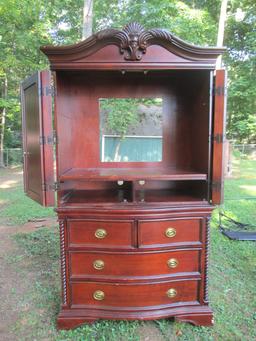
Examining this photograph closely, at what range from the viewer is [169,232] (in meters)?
1.72

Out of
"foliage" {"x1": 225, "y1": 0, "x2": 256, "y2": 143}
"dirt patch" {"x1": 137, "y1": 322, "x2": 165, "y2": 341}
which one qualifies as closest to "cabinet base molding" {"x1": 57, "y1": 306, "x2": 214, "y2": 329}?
"dirt patch" {"x1": 137, "y1": 322, "x2": 165, "y2": 341}

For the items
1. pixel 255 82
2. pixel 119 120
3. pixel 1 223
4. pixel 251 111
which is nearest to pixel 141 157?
pixel 119 120

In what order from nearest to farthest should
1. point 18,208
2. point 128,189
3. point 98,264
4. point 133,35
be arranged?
point 133,35 → point 98,264 → point 128,189 → point 18,208

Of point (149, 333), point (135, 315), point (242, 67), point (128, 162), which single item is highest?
point (242, 67)

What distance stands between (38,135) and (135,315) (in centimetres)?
138

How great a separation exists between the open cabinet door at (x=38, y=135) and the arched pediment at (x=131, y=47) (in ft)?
0.54

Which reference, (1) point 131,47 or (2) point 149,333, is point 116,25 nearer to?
(1) point 131,47

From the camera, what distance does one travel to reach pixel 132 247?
1.70 meters

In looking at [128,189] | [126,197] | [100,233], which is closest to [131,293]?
[100,233]

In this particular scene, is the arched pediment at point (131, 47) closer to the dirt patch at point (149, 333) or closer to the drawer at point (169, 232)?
the drawer at point (169, 232)

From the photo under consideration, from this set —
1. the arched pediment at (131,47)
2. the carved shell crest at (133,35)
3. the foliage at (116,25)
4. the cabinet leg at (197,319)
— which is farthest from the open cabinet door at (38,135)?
the foliage at (116,25)

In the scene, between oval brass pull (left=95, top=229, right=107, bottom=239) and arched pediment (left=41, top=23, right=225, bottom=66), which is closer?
arched pediment (left=41, top=23, right=225, bottom=66)

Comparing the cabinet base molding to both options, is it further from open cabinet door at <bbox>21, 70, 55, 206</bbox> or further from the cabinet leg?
open cabinet door at <bbox>21, 70, 55, 206</bbox>

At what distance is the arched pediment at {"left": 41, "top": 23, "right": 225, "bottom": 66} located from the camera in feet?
4.92
